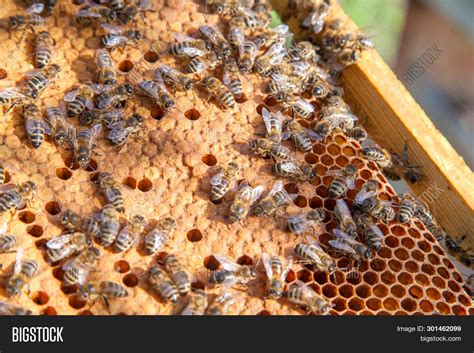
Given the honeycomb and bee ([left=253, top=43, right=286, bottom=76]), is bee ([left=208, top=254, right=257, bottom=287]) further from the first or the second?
bee ([left=253, top=43, right=286, bottom=76])

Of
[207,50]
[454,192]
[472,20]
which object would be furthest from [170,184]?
[472,20]

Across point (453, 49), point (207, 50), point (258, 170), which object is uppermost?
point (453, 49)

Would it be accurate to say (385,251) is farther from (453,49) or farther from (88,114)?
(453,49)

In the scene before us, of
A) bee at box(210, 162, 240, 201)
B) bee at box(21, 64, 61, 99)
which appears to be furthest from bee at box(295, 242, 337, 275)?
bee at box(21, 64, 61, 99)

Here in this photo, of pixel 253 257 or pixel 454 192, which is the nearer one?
pixel 253 257

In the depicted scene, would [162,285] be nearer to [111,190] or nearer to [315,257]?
[111,190]

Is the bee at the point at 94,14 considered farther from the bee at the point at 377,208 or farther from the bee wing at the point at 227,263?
the bee at the point at 377,208

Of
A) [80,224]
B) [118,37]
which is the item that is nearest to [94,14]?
[118,37]
